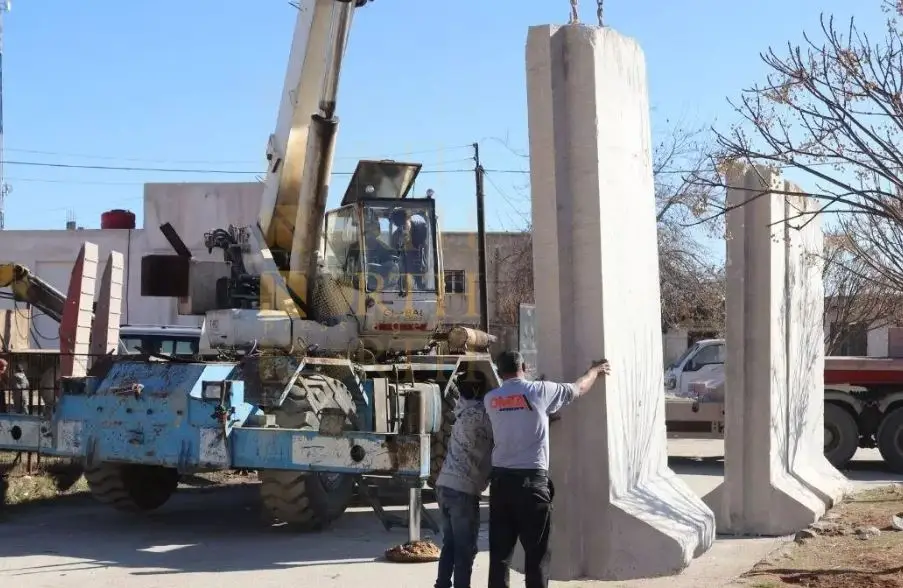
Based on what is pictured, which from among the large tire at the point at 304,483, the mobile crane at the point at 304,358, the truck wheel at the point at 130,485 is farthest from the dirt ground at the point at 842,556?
the truck wheel at the point at 130,485

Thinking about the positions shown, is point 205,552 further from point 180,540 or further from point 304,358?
point 304,358

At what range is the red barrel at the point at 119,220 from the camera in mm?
36531

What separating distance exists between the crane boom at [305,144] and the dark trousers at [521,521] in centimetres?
602

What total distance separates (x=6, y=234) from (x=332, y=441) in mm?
28983

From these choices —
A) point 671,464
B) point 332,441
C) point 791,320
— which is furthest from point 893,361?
point 332,441

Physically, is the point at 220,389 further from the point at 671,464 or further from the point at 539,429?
the point at 671,464

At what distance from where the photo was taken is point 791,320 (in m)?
11.8

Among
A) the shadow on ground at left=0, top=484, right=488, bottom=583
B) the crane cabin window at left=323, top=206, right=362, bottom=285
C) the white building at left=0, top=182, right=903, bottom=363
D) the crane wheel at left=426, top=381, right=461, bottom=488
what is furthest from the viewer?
the white building at left=0, top=182, right=903, bottom=363

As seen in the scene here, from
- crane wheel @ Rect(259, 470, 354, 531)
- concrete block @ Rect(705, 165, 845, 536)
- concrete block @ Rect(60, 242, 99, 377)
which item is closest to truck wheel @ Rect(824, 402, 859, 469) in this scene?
concrete block @ Rect(705, 165, 845, 536)

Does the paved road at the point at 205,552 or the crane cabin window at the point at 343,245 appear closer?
the paved road at the point at 205,552

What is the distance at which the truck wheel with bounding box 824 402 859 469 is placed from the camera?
1666cm

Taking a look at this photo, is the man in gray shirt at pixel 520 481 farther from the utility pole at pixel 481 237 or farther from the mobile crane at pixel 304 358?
the utility pole at pixel 481 237

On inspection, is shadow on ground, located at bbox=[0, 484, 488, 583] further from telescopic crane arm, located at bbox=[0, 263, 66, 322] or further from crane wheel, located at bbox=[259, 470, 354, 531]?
telescopic crane arm, located at bbox=[0, 263, 66, 322]

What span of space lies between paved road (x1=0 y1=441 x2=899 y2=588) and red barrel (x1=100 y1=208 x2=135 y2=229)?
25.6 m
